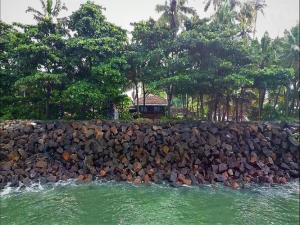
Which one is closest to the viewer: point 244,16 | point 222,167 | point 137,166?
point 137,166

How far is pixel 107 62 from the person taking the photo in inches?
897

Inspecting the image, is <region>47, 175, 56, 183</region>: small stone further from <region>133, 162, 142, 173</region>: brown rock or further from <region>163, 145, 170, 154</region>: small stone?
<region>163, 145, 170, 154</region>: small stone

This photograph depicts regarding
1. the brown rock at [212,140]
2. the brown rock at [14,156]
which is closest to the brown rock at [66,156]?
the brown rock at [14,156]

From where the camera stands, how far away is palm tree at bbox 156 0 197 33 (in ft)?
82.7

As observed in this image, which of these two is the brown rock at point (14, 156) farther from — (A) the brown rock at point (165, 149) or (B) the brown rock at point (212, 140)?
(B) the brown rock at point (212, 140)

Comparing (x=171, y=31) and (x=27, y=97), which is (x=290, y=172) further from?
(x=27, y=97)

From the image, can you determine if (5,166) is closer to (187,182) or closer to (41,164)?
(41,164)

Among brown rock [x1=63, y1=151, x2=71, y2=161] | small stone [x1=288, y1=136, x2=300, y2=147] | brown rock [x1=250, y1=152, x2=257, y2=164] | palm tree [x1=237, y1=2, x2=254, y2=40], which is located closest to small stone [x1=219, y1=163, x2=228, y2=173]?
brown rock [x1=250, y1=152, x2=257, y2=164]

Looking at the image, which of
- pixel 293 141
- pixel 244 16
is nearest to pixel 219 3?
pixel 244 16

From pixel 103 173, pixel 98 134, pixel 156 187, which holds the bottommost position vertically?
pixel 156 187

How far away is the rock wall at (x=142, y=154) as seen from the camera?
62.4ft

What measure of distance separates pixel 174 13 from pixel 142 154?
38.5 ft

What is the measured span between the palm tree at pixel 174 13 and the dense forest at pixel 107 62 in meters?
0.05

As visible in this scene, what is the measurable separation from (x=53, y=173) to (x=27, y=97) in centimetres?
825
